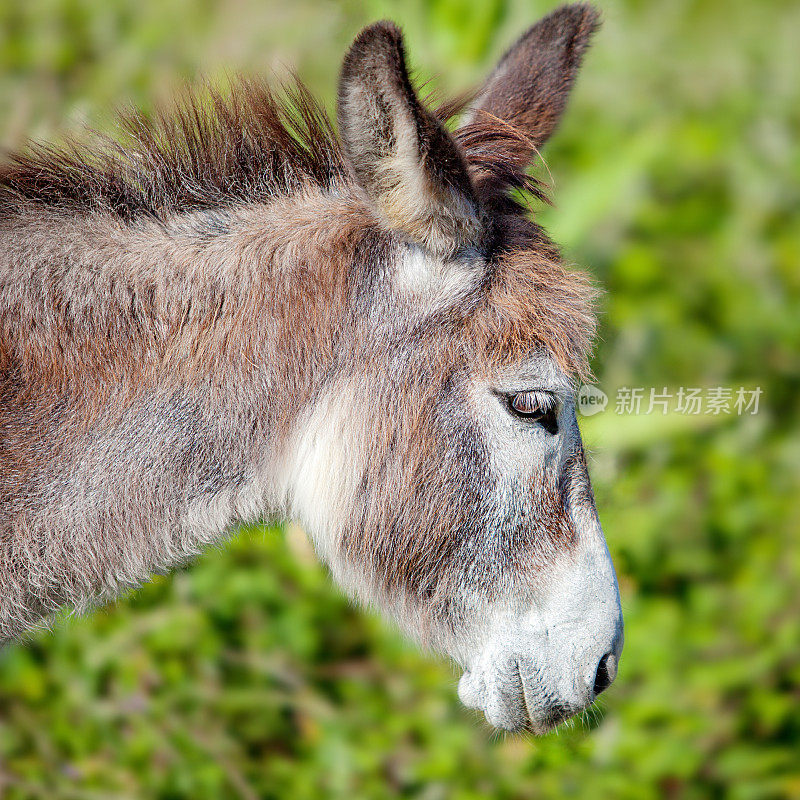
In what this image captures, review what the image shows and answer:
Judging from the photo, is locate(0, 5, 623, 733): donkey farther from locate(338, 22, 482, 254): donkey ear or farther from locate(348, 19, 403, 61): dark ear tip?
locate(348, 19, 403, 61): dark ear tip

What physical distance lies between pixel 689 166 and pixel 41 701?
4.21m

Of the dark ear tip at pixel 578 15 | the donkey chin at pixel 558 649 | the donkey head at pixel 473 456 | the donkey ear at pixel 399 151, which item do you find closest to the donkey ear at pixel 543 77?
the dark ear tip at pixel 578 15

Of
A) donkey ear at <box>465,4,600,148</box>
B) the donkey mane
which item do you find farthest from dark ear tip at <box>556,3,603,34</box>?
the donkey mane

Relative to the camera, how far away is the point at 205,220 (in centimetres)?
189

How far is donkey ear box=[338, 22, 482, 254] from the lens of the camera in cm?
159

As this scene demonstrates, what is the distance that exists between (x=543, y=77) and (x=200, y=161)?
38.0 inches

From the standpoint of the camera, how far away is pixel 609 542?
381cm

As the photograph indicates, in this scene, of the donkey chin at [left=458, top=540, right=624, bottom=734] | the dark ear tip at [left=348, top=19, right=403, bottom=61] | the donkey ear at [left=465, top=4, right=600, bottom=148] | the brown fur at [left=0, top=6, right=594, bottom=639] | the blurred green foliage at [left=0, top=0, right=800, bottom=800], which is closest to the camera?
the dark ear tip at [left=348, top=19, right=403, bottom=61]

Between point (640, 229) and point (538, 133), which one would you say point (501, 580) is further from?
point (640, 229)

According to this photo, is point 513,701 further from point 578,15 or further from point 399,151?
point 578,15

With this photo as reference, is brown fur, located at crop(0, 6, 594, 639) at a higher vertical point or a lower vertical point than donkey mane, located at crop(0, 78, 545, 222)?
lower

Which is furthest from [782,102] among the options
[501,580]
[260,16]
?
[501,580]

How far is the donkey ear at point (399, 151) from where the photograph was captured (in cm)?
159

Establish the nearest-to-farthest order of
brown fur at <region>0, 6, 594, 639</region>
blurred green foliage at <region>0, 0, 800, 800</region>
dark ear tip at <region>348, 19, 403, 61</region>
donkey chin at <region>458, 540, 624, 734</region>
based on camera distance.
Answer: dark ear tip at <region>348, 19, 403, 61</region>, brown fur at <region>0, 6, 594, 639</region>, donkey chin at <region>458, 540, 624, 734</region>, blurred green foliage at <region>0, 0, 800, 800</region>
